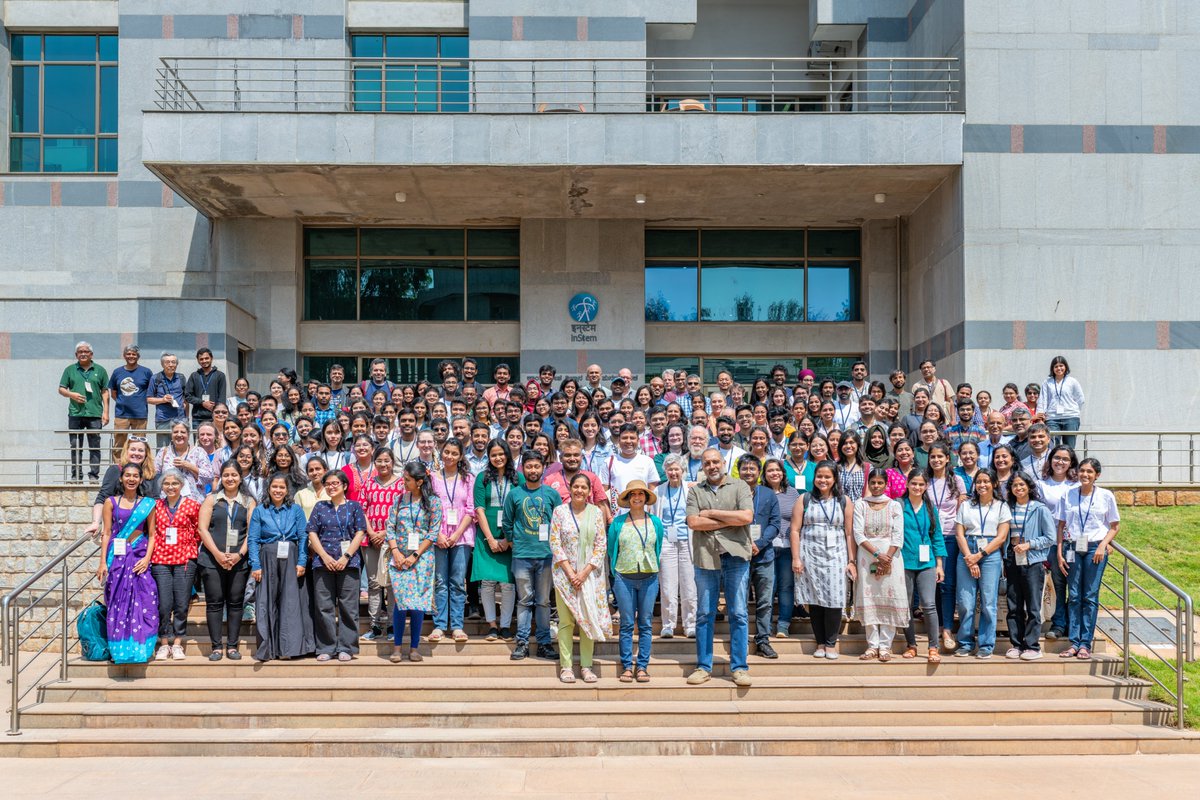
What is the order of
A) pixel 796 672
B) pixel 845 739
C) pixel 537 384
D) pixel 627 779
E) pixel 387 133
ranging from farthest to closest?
pixel 387 133 < pixel 537 384 < pixel 796 672 < pixel 845 739 < pixel 627 779

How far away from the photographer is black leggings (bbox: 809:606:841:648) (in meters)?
10.3

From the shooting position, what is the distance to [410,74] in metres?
20.5

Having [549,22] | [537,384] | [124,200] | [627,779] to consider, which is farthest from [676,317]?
[627,779]

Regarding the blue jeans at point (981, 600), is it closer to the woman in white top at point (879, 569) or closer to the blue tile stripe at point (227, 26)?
the woman in white top at point (879, 569)

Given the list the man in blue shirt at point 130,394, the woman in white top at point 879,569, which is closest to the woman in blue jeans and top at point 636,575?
the woman in white top at point 879,569

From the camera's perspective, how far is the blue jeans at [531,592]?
1020 centimetres

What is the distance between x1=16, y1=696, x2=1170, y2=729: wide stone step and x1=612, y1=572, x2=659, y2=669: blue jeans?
1.61 feet

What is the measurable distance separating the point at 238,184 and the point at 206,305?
214cm

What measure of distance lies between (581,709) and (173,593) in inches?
162

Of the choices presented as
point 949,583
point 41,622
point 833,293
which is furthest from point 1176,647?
point 833,293

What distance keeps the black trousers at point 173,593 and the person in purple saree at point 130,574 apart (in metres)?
0.07

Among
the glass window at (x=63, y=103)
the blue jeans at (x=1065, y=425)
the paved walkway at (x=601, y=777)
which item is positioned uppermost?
the glass window at (x=63, y=103)

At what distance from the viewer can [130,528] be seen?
33.5ft

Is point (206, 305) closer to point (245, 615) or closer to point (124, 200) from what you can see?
point (124, 200)
